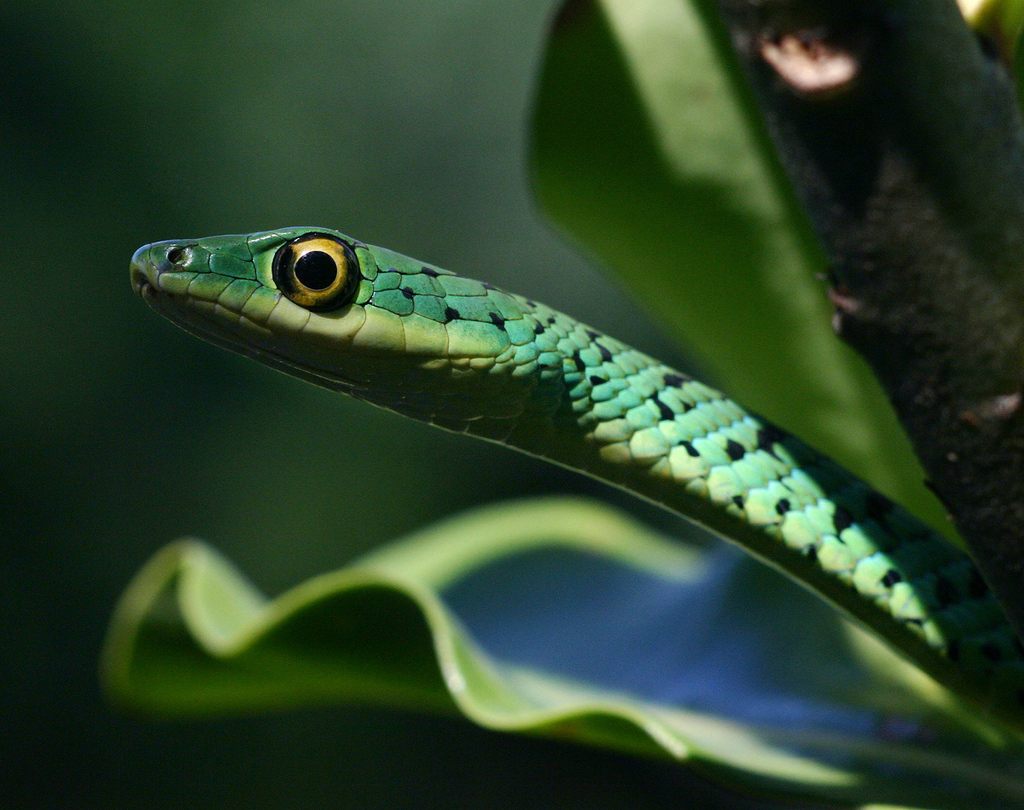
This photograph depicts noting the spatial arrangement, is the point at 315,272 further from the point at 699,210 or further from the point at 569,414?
the point at 699,210

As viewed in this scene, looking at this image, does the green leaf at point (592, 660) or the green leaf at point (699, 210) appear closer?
the green leaf at point (592, 660)

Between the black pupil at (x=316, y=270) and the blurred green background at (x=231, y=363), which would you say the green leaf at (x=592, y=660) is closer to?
the black pupil at (x=316, y=270)

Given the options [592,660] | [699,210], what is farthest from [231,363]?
[699,210]

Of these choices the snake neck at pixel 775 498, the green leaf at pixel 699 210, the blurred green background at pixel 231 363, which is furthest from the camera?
the blurred green background at pixel 231 363

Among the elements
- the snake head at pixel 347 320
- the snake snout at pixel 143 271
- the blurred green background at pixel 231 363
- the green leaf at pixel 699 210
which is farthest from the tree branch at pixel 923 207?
the blurred green background at pixel 231 363

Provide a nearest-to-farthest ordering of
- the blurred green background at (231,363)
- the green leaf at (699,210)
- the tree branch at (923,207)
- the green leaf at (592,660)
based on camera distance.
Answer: the tree branch at (923,207) → the green leaf at (592,660) → the green leaf at (699,210) → the blurred green background at (231,363)

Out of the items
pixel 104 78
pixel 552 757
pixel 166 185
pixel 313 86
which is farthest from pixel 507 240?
pixel 552 757

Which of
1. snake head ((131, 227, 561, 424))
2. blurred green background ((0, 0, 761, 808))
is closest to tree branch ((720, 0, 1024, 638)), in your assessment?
snake head ((131, 227, 561, 424))

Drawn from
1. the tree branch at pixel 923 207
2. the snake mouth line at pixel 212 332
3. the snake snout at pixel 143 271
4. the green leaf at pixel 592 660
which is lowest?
the green leaf at pixel 592 660

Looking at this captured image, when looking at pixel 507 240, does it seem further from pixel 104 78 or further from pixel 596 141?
pixel 596 141
